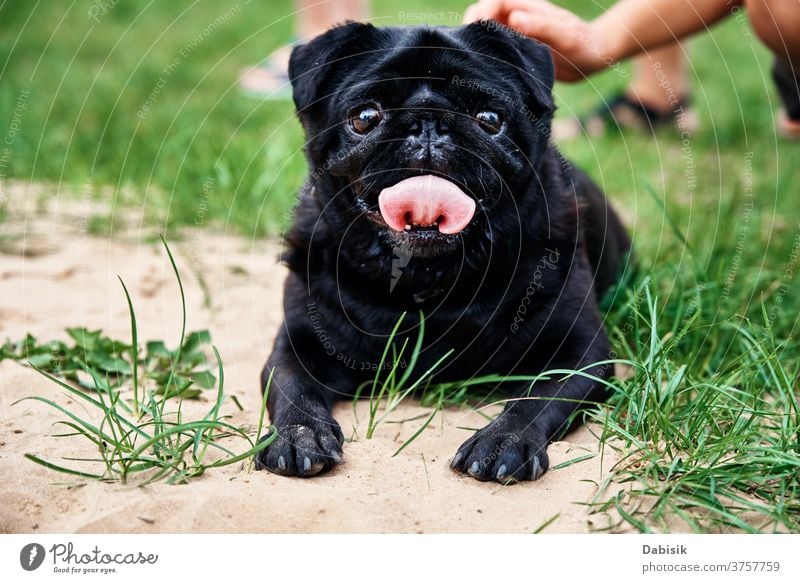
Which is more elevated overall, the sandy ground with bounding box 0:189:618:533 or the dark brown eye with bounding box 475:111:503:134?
the dark brown eye with bounding box 475:111:503:134

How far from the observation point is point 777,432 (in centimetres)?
257

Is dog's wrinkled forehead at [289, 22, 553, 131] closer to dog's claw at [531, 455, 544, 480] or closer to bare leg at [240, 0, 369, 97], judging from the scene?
dog's claw at [531, 455, 544, 480]

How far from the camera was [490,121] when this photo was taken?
2.98 meters

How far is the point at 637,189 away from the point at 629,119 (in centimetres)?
169

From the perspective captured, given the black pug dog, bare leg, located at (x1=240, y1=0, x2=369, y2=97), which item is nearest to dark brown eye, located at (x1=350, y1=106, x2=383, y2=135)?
the black pug dog

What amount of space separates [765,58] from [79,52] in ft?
23.3

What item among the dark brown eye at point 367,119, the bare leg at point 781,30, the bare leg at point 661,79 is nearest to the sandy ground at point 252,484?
the dark brown eye at point 367,119

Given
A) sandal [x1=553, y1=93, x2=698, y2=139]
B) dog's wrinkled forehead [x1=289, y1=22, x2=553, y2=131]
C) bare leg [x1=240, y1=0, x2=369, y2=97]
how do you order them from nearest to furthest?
dog's wrinkled forehead [x1=289, y1=22, x2=553, y2=131], bare leg [x1=240, y1=0, x2=369, y2=97], sandal [x1=553, y1=93, x2=698, y2=139]

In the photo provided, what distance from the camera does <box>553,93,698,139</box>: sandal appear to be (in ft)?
22.0

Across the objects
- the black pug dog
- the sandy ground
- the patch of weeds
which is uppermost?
the black pug dog

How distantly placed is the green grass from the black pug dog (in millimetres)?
184

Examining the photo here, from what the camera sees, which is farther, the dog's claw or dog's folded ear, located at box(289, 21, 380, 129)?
dog's folded ear, located at box(289, 21, 380, 129)

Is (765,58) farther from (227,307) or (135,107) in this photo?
(227,307)

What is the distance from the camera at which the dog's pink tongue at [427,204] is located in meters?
2.84
